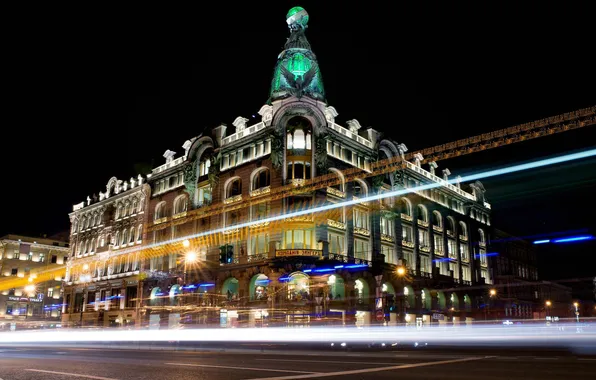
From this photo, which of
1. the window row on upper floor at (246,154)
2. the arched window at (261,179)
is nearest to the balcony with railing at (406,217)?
the arched window at (261,179)

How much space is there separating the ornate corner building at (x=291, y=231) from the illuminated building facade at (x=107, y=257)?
1.08ft

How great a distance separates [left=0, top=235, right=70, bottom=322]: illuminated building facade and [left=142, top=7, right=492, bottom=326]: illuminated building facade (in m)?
37.1

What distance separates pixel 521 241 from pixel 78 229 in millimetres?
73262

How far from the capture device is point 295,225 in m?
45.3

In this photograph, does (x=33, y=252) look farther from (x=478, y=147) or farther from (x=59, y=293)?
(x=478, y=147)

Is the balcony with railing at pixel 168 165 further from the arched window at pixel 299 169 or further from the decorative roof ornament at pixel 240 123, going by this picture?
the arched window at pixel 299 169

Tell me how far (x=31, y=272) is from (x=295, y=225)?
59292 mm

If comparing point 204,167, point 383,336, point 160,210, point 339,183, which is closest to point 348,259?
point 339,183

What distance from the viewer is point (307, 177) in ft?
153

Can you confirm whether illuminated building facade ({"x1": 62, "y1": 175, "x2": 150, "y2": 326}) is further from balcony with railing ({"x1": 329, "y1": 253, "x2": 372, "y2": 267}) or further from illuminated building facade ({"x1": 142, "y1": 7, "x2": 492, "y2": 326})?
balcony with railing ({"x1": 329, "y1": 253, "x2": 372, "y2": 267})

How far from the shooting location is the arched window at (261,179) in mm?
48812

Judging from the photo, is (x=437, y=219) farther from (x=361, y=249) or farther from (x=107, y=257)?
(x=107, y=257)

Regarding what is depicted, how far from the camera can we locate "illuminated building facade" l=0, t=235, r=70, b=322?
273 feet

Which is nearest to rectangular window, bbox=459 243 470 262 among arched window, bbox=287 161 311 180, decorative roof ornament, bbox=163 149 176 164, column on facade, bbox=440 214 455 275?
column on facade, bbox=440 214 455 275
